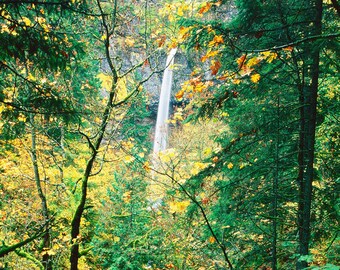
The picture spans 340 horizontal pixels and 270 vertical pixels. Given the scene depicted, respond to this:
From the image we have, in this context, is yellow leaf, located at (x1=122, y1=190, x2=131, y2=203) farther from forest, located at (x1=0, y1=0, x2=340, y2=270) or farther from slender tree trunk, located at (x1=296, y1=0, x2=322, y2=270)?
slender tree trunk, located at (x1=296, y1=0, x2=322, y2=270)

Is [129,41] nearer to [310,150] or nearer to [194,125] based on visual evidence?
[194,125]

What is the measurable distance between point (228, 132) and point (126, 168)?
2684 millimetres

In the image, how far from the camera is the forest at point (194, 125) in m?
3.29

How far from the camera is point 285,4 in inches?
152

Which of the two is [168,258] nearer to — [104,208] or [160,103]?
[104,208]

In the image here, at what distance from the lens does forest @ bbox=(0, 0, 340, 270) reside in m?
3.29

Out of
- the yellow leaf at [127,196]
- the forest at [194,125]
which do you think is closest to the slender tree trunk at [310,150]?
the forest at [194,125]

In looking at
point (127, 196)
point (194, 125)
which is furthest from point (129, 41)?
point (127, 196)

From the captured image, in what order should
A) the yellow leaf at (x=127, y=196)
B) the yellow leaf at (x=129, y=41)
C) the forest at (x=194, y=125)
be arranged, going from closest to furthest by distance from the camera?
the forest at (x=194, y=125)
the yellow leaf at (x=129, y=41)
the yellow leaf at (x=127, y=196)

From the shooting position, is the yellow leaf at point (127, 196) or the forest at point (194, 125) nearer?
the forest at point (194, 125)

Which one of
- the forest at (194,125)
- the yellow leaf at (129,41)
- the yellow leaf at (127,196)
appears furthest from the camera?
the yellow leaf at (127,196)

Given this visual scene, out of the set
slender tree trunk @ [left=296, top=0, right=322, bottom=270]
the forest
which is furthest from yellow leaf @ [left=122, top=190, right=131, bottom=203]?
slender tree trunk @ [left=296, top=0, right=322, bottom=270]

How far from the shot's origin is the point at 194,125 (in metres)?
5.44

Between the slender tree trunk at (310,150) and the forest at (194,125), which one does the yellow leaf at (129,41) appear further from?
the slender tree trunk at (310,150)
